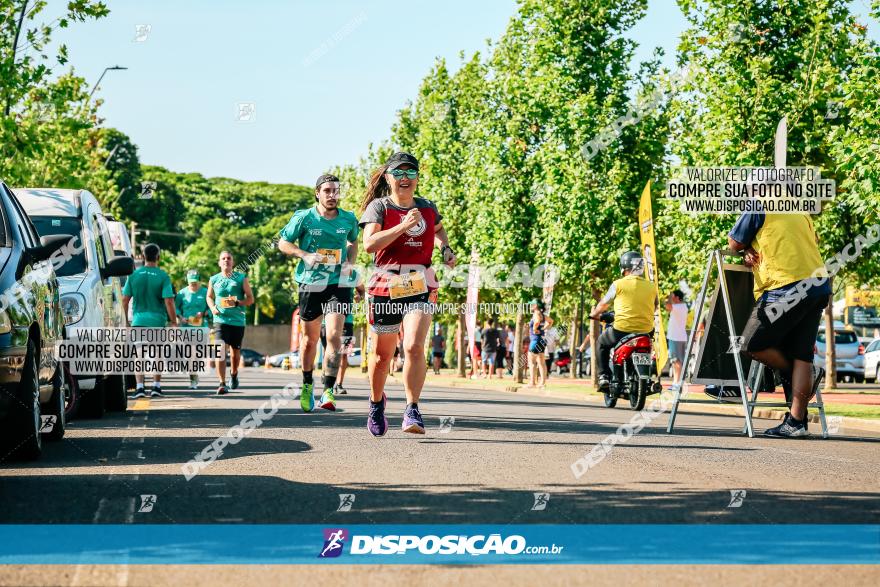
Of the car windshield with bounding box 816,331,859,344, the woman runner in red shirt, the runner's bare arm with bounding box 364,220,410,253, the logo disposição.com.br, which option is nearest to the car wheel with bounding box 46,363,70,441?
the woman runner in red shirt

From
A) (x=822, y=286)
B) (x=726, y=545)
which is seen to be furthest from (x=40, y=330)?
(x=822, y=286)

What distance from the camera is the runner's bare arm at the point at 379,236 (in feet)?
31.2

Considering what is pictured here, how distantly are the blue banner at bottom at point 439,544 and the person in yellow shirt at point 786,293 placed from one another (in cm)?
529

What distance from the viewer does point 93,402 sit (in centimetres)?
1370

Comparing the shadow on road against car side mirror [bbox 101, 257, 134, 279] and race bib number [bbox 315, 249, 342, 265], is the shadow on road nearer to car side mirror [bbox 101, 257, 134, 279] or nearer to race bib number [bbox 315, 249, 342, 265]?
car side mirror [bbox 101, 257, 134, 279]

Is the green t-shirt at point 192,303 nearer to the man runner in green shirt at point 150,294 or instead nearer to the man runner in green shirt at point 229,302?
the man runner in green shirt at point 229,302

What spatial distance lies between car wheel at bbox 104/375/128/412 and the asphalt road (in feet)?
5.80

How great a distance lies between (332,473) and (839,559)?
3.57 meters

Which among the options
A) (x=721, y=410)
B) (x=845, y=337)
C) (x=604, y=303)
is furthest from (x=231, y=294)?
(x=845, y=337)

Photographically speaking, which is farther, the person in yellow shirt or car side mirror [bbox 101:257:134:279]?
car side mirror [bbox 101:257:134:279]

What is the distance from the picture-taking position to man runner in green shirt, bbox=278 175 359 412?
12992 mm

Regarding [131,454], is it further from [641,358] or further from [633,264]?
[633,264]

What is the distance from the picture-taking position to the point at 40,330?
8.90 metres

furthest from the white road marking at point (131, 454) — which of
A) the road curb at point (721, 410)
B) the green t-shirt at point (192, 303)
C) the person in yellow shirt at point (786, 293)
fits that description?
the green t-shirt at point (192, 303)
